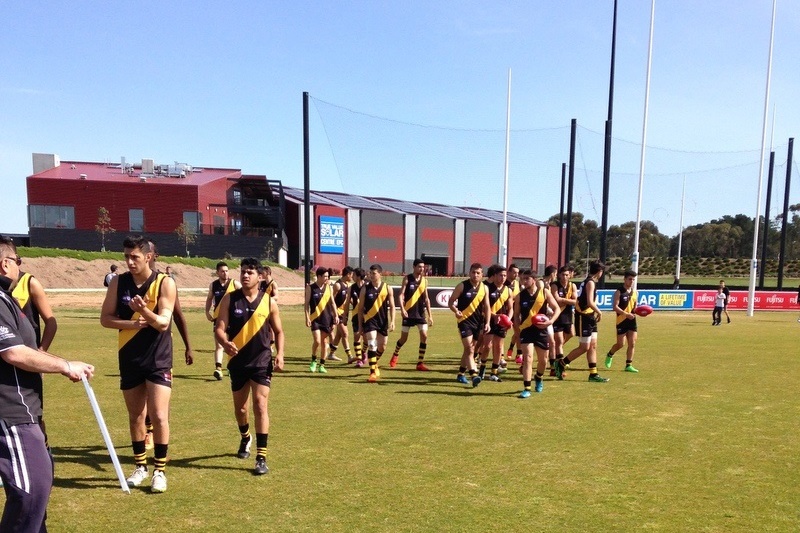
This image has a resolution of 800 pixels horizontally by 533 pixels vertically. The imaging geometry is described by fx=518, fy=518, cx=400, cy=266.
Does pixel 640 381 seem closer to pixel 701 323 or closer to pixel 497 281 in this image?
pixel 497 281

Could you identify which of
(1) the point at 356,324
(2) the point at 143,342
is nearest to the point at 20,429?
(2) the point at 143,342

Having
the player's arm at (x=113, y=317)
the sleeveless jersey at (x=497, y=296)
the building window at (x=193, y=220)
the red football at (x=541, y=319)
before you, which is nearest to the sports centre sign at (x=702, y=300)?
the sleeveless jersey at (x=497, y=296)

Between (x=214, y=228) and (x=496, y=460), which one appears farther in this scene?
(x=214, y=228)

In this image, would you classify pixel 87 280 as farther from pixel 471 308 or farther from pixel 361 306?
pixel 471 308

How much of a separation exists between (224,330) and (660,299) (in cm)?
3174

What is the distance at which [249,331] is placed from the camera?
18.4 feet

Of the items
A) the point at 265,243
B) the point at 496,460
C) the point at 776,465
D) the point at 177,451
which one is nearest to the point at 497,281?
the point at 496,460

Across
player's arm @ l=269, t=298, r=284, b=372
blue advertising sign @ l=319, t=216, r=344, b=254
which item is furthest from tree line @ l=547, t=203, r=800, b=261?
player's arm @ l=269, t=298, r=284, b=372

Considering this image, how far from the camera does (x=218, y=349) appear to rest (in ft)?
33.3

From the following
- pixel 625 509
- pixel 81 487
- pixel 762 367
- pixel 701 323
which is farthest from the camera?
pixel 701 323

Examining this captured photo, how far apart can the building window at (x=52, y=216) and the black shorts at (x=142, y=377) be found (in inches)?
2385

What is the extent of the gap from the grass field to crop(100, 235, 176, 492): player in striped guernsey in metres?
0.56

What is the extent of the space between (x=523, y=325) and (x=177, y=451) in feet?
18.5

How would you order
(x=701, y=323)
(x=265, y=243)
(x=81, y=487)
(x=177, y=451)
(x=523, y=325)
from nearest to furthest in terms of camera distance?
(x=81, y=487) < (x=177, y=451) < (x=523, y=325) < (x=701, y=323) < (x=265, y=243)
